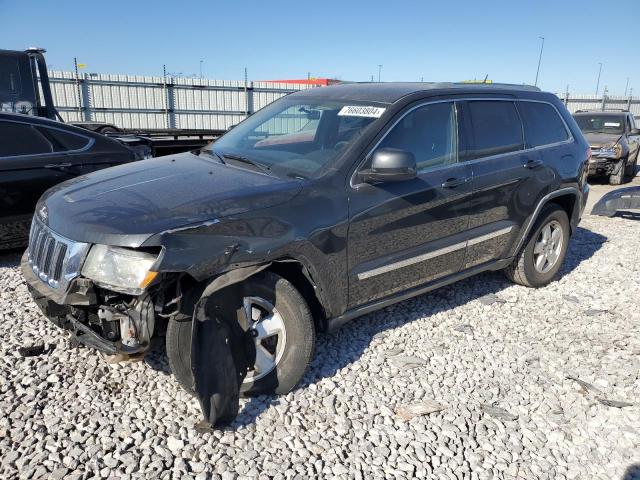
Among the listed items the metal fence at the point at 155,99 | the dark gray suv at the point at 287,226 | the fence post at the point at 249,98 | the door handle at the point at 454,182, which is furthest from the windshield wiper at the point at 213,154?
the fence post at the point at 249,98

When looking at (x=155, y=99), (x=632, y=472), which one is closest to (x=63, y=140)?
(x=632, y=472)

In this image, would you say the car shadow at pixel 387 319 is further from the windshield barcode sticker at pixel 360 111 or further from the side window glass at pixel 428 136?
the windshield barcode sticker at pixel 360 111

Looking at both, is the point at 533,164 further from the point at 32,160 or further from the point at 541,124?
the point at 32,160

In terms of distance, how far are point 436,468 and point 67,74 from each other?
18.0 metres

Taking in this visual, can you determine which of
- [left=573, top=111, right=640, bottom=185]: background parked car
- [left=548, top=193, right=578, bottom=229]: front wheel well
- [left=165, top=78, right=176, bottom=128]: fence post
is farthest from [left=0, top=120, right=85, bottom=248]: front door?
[left=165, top=78, right=176, bottom=128]: fence post

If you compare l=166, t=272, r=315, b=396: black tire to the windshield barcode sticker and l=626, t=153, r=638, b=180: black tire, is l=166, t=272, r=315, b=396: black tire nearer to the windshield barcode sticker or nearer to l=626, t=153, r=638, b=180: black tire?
the windshield barcode sticker

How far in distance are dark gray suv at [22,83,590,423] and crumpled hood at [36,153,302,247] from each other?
0.01 meters

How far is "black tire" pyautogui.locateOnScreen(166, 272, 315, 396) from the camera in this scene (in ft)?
9.34

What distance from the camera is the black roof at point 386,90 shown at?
3.84 m

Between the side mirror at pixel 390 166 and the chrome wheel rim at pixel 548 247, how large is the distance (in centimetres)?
235

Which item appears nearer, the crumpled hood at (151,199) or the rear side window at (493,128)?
the crumpled hood at (151,199)

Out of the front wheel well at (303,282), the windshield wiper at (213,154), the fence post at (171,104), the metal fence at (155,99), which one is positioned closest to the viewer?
the front wheel well at (303,282)

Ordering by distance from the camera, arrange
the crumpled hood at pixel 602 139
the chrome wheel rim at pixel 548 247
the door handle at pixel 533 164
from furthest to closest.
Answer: the crumpled hood at pixel 602 139
the chrome wheel rim at pixel 548 247
the door handle at pixel 533 164

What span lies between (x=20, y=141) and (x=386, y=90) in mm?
3894
